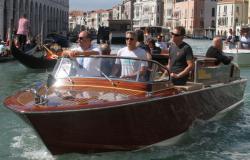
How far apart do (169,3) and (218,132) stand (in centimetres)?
9008

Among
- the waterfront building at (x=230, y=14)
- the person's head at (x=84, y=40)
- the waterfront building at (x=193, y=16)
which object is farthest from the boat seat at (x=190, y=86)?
the waterfront building at (x=193, y=16)

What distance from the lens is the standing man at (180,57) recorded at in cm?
546

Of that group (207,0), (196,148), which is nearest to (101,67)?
(196,148)

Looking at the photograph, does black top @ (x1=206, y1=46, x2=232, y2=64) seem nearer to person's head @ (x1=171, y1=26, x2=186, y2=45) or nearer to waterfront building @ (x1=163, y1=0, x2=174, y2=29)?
person's head @ (x1=171, y1=26, x2=186, y2=45)

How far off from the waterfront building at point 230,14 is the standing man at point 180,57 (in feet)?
224

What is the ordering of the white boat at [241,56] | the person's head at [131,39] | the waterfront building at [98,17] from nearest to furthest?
the person's head at [131,39]
the white boat at [241,56]
the waterfront building at [98,17]

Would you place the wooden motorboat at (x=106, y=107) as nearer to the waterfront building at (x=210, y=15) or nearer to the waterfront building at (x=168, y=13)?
the waterfront building at (x=210, y=15)

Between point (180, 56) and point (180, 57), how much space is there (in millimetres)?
11

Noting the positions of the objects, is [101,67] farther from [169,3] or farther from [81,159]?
[169,3]

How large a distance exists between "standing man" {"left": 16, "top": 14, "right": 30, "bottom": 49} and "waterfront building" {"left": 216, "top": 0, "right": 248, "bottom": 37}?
59.2m

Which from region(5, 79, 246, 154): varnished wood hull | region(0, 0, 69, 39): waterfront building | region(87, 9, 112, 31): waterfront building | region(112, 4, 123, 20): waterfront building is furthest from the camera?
region(87, 9, 112, 31): waterfront building

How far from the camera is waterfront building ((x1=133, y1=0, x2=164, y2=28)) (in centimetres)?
9706

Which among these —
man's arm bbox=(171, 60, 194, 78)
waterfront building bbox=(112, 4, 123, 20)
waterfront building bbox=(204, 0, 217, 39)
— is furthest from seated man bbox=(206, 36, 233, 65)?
waterfront building bbox=(112, 4, 123, 20)

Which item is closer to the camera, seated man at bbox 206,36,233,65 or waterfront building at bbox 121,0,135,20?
seated man at bbox 206,36,233,65
